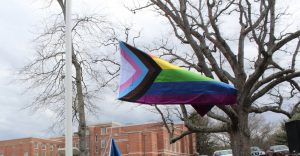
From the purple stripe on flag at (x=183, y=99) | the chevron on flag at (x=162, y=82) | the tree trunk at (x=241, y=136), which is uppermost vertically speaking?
the chevron on flag at (x=162, y=82)

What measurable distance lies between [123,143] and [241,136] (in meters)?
70.6

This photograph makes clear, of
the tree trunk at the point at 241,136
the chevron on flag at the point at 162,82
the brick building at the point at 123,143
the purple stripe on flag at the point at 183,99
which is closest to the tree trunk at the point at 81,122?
the tree trunk at the point at 241,136

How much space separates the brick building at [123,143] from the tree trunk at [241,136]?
2524 inches

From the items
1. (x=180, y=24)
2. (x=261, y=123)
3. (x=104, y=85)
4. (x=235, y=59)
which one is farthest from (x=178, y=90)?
(x=261, y=123)

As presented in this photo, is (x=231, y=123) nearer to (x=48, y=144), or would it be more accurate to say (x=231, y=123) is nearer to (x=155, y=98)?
(x=155, y=98)

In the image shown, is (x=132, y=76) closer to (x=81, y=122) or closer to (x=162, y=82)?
(x=162, y=82)

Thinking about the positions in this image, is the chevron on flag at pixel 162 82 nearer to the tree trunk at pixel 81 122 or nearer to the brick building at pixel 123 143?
the tree trunk at pixel 81 122

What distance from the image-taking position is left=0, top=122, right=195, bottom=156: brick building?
87.3m

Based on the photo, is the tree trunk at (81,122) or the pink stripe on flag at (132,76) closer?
the pink stripe on flag at (132,76)

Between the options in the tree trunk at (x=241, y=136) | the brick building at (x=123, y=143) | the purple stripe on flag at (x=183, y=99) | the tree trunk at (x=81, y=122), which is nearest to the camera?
the purple stripe on flag at (x=183, y=99)

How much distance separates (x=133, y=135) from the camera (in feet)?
290

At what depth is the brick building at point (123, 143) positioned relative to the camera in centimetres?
8731

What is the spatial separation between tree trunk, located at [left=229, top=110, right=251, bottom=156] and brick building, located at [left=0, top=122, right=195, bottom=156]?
6410cm

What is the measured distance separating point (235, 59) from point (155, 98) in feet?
42.2
